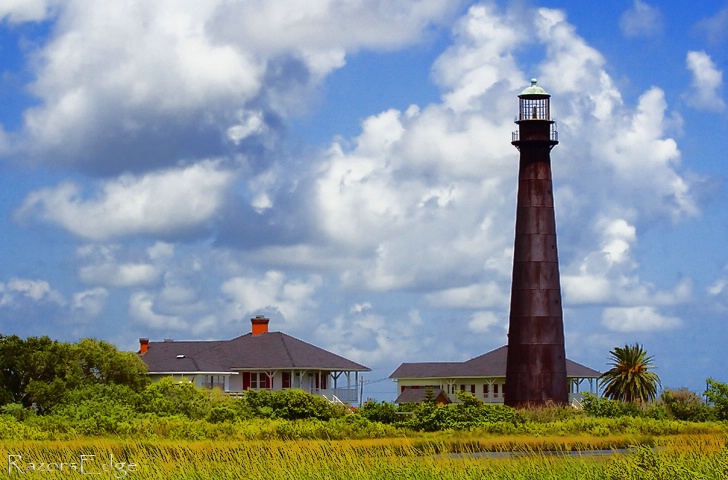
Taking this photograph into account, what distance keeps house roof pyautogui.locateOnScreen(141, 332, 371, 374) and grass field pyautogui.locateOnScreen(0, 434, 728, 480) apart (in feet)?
121

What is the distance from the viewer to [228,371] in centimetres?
7531

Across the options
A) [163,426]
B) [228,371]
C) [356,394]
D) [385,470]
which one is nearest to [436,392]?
[356,394]

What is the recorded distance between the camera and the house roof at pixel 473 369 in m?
86.3

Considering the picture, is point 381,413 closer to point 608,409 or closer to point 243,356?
point 608,409

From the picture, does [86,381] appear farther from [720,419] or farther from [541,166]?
[720,419]

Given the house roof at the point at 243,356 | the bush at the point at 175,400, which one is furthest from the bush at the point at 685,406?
the house roof at the point at 243,356

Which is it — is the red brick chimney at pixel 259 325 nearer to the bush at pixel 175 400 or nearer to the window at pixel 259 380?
the window at pixel 259 380

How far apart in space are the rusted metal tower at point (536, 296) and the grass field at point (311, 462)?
2192cm

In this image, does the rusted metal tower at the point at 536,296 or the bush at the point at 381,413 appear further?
the rusted metal tower at the point at 536,296

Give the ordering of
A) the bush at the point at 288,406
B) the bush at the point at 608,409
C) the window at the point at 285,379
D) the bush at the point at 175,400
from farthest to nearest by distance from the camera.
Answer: the window at the point at 285,379 → the bush at the point at 608,409 → the bush at the point at 288,406 → the bush at the point at 175,400

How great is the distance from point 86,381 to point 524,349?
828 inches

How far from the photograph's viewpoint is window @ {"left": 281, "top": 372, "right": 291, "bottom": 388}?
76250mm

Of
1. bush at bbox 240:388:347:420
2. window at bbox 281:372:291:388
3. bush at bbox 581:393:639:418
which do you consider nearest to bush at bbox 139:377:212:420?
bush at bbox 240:388:347:420

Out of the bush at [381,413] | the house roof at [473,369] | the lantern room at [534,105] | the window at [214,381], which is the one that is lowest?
the bush at [381,413]
